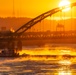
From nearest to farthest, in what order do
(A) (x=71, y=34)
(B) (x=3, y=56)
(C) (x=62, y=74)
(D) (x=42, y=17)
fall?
(C) (x=62, y=74)
(B) (x=3, y=56)
(D) (x=42, y=17)
(A) (x=71, y=34)

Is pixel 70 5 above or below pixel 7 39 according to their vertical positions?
above

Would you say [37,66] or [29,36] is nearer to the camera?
[37,66]

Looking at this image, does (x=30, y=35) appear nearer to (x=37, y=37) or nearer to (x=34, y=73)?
(x=37, y=37)

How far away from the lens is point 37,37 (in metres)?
128

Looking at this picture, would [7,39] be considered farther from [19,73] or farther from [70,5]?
[19,73]

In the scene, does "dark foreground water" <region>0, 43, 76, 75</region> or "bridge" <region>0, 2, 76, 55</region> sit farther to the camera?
"bridge" <region>0, 2, 76, 55</region>

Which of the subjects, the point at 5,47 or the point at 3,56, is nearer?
the point at 3,56

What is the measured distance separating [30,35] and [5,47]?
10993mm

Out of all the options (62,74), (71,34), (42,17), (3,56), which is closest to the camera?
(62,74)

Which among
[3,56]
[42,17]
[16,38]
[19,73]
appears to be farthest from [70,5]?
[19,73]

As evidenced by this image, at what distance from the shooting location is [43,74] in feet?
214

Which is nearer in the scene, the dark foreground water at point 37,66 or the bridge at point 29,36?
the dark foreground water at point 37,66

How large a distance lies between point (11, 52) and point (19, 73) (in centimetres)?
4489

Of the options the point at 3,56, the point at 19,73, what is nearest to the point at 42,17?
the point at 3,56
